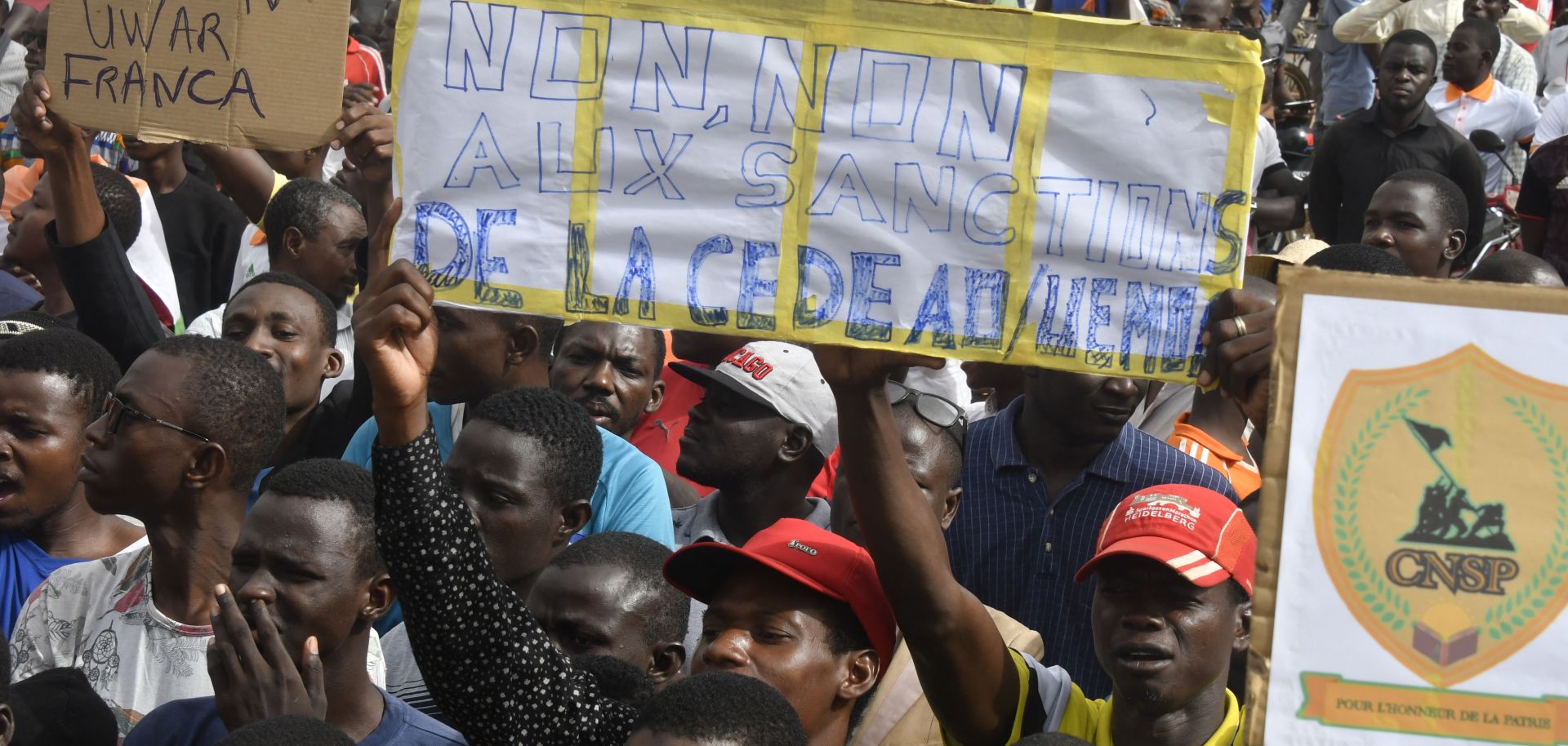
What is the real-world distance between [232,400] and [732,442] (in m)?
1.43

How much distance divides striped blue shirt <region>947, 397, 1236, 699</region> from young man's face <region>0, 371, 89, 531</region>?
221cm

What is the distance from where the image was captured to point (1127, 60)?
2.99m

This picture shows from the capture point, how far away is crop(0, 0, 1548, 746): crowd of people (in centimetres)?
305

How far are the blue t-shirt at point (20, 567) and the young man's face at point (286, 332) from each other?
935mm

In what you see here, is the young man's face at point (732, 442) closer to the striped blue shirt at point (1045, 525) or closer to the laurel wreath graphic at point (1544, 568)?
the striped blue shirt at point (1045, 525)

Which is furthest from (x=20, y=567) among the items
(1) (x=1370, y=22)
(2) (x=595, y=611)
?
(1) (x=1370, y=22)

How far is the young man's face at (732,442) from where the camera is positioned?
5027 mm

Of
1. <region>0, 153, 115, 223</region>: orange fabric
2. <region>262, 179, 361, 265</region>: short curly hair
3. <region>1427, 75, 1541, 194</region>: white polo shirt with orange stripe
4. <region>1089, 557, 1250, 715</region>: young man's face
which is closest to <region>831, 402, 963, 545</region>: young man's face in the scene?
<region>1089, 557, 1250, 715</region>: young man's face

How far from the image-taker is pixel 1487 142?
983 cm

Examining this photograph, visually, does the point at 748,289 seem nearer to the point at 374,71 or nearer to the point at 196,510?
the point at 196,510

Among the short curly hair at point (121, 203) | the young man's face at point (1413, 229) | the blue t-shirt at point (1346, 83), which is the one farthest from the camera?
the blue t-shirt at point (1346, 83)

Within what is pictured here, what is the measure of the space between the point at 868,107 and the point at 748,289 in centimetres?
37

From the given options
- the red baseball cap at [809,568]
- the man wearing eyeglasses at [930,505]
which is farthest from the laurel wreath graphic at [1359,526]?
the man wearing eyeglasses at [930,505]

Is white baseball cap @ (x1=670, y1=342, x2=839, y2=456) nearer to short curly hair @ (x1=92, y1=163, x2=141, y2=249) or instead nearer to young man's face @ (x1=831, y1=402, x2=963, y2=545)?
young man's face @ (x1=831, y1=402, x2=963, y2=545)
